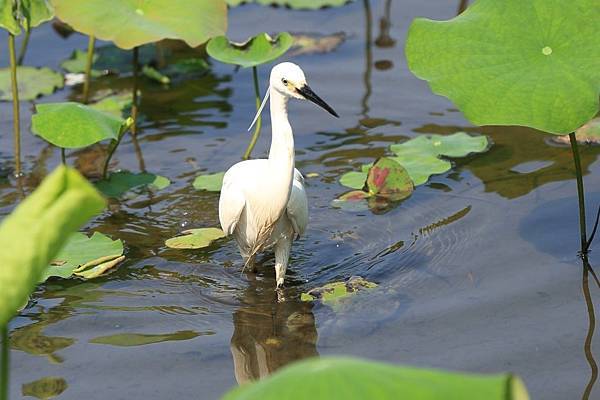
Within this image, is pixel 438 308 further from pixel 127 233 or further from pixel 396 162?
pixel 127 233

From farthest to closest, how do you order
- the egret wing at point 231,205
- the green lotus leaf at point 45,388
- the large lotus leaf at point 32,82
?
the large lotus leaf at point 32,82 < the egret wing at point 231,205 < the green lotus leaf at point 45,388

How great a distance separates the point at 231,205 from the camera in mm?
4305

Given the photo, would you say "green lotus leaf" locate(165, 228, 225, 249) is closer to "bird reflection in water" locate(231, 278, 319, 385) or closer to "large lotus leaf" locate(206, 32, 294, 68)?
"bird reflection in water" locate(231, 278, 319, 385)

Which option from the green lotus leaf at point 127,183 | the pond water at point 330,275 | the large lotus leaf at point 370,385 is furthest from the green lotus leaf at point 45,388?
the large lotus leaf at point 370,385

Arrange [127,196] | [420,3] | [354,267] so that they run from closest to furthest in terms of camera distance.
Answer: [354,267]
[127,196]
[420,3]

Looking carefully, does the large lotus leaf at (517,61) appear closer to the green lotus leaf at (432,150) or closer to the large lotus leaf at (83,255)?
the green lotus leaf at (432,150)

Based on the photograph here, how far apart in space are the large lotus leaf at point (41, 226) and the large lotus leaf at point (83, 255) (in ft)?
8.14

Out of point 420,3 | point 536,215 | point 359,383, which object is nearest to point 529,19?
point 536,215

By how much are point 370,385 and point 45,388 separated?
219 cm

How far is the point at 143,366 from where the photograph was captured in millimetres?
3764

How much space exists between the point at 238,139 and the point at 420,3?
2237 millimetres

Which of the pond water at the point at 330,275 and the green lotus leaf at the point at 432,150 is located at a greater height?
the green lotus leaf at the point at 432,150

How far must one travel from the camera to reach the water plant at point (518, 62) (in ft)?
12.5

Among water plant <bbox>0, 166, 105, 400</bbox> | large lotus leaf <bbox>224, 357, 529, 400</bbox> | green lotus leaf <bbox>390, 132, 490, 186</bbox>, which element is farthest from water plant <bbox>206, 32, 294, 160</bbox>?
large lotus leaf <bbox>224, 357, 529, 400</bbox>
